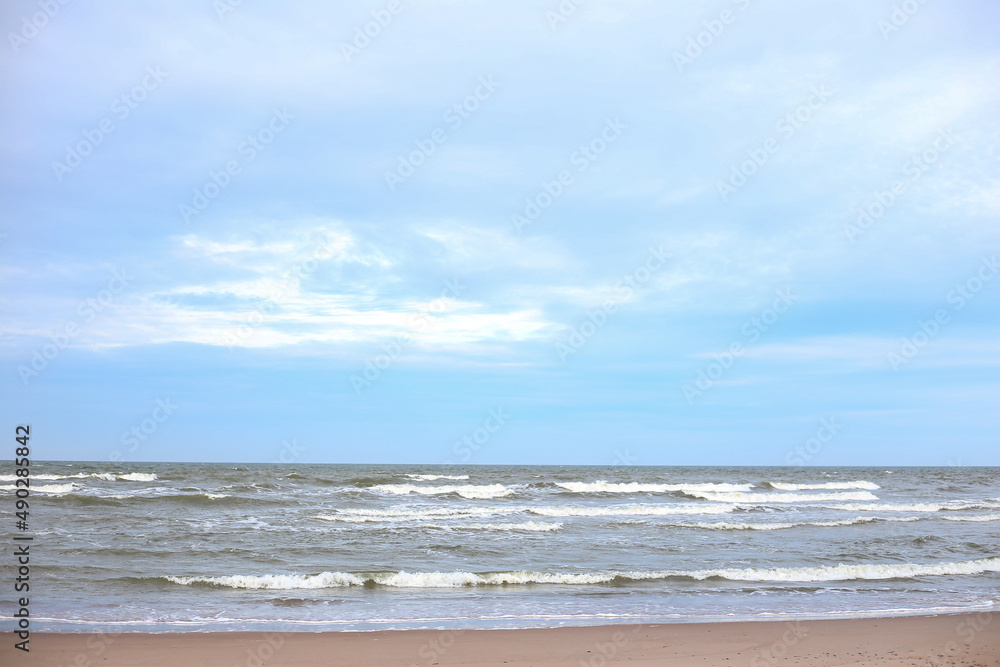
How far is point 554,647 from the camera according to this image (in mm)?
8961

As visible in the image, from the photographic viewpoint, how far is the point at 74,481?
36.8 m

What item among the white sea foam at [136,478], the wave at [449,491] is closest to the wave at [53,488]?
the white sea foam at [136,478]

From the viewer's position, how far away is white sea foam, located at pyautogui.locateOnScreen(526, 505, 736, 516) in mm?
26250

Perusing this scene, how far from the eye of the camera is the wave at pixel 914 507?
28.7 m

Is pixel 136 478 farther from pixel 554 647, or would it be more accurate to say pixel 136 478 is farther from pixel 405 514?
pixel 554 647

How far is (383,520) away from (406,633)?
43.6 feet

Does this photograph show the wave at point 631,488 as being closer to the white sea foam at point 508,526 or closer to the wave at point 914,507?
the wave at point 914,507

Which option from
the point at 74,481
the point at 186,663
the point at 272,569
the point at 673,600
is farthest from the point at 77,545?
the point at 74,481

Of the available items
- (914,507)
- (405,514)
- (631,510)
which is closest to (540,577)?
(405,514)

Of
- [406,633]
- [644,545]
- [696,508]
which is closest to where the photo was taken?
[406,633]

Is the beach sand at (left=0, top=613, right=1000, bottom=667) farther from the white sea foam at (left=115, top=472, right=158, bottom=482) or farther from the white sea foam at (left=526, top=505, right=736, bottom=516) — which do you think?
the white sea foam at (left=115, top=472, right=158, bottom=482)

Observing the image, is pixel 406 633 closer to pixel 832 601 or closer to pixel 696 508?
pixel 832 601

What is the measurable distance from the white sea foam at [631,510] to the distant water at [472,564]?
17cm

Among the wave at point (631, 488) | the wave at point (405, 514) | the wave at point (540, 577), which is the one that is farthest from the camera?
the wave at point (631, 488)
